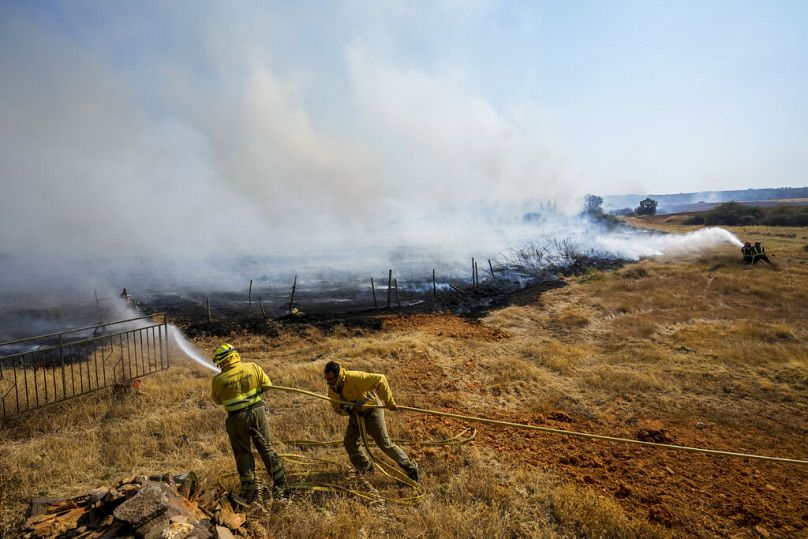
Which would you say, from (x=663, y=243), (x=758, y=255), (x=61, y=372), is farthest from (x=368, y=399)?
(x=663, y=243)

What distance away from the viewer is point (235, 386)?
4660 millimetres

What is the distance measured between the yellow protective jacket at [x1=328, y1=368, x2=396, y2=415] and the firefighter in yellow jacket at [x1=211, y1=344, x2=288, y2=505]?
92 cm

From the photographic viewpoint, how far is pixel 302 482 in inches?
205

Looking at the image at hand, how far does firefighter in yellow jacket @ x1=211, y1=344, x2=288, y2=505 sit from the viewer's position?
15.3 ft

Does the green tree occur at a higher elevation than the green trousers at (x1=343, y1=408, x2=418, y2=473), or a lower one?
higher

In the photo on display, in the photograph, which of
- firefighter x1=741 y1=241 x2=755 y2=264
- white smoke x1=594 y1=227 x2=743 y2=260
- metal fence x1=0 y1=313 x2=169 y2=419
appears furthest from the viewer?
white smoke x1=594 y1=227 x2=743 y2=260

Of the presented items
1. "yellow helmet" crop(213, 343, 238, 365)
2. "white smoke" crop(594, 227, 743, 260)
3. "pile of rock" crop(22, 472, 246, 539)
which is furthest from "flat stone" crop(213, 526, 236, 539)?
"white smoke" crop(594, 227, 743, 260)

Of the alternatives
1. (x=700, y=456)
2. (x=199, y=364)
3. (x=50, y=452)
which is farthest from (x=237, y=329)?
(x=700, y=456)

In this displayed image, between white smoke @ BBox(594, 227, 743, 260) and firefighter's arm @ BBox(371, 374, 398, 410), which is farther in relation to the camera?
white smoke @ BBox(594, 227, 743, 260)

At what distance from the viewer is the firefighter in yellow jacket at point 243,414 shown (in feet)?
15.3

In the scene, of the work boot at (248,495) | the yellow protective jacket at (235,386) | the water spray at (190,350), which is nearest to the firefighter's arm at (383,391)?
the yellow protective jacket at (235,386)

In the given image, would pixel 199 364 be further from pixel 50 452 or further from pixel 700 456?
pixel 700 456

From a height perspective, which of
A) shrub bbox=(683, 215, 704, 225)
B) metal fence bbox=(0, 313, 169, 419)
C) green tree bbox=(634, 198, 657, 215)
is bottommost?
metal fence bbox=(0, 313, 169, 419)

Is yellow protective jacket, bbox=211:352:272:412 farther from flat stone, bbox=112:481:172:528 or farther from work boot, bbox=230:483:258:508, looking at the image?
flat stone, bbox=112:481:172:528
